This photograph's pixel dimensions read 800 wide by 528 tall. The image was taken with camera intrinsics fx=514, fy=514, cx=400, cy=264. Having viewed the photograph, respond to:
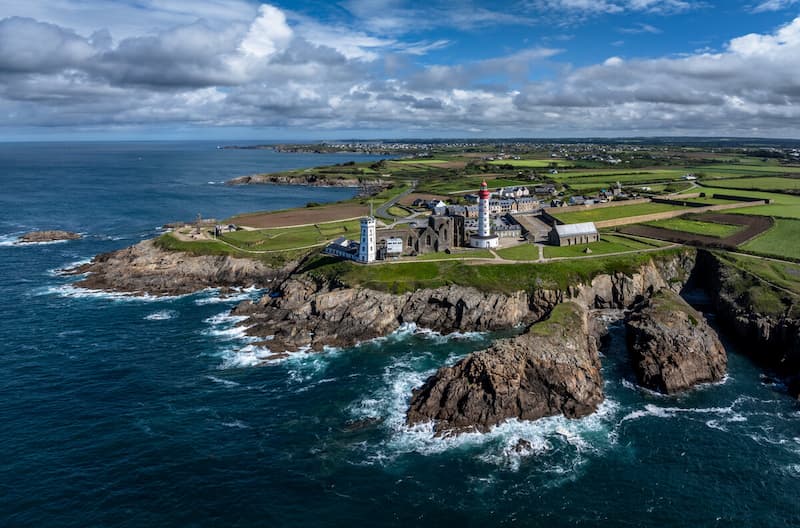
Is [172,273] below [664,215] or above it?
below

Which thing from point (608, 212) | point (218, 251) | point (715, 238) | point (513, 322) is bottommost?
point (513, 322)

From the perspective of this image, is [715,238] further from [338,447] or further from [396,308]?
[338,447]

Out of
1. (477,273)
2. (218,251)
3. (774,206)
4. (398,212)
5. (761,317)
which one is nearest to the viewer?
(761,317)

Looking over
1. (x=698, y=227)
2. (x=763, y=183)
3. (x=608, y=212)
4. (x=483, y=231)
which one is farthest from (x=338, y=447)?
(x=763, y=183)

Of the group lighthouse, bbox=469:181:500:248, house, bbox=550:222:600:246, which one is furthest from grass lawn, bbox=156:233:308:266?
house, bbox=550:222:600:246

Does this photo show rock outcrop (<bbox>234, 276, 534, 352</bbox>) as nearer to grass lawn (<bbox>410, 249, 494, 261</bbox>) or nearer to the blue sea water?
the blue sea water

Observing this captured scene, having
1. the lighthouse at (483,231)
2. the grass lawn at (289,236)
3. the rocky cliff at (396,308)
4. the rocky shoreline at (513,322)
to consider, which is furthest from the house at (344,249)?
the lighthouse at (483,231)

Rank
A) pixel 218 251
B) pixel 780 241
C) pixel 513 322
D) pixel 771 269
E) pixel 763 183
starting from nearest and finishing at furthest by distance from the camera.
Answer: pixel 513 322 → pixel 771 269 → pixel 780 241 → pixel 218 251 → pixel 763 183
